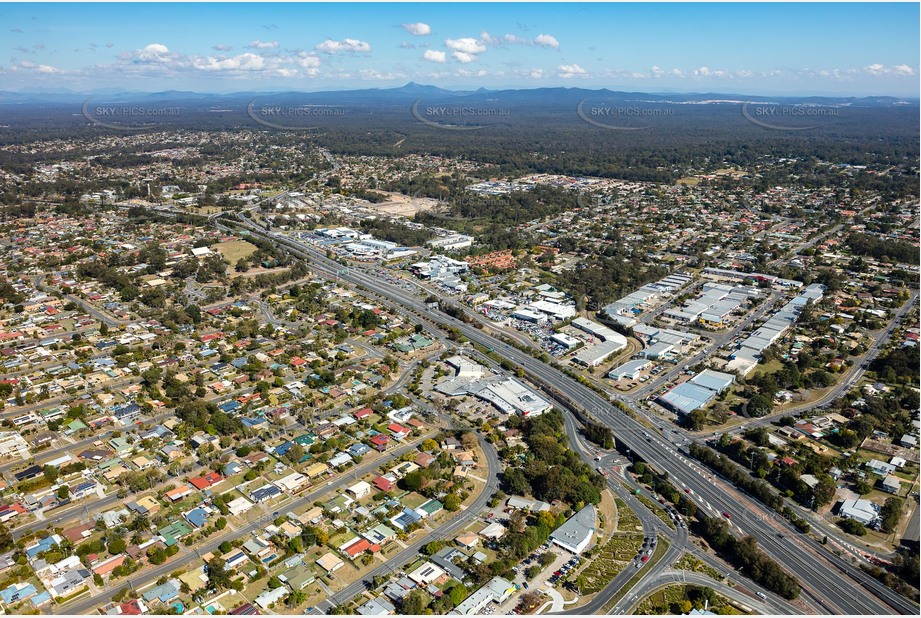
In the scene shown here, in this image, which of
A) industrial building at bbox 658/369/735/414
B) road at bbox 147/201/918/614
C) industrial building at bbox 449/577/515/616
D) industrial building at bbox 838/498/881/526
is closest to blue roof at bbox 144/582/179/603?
industrial building at bbox 449/577/515/616

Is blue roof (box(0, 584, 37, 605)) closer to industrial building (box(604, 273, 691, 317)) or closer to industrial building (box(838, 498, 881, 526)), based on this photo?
industrial building (box(838, 498, 881, 526))

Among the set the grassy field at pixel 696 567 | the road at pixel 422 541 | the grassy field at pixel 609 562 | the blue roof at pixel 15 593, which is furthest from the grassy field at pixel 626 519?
the blue roof at pixel 15 593

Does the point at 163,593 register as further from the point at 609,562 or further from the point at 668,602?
the point at 668,602

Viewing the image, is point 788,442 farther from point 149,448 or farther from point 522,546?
point 149,448

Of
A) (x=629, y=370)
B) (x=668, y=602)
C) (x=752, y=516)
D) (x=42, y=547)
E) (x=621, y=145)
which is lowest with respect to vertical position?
(x=668, y=602)

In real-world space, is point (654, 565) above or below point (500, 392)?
below

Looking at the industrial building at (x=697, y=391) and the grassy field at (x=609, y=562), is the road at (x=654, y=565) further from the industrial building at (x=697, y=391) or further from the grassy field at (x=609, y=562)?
the industrial building at (x=697, y=391)

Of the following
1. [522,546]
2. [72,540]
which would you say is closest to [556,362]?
[522,546]

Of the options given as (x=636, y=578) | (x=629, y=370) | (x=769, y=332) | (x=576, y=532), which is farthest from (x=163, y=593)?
(x=769, y=332)

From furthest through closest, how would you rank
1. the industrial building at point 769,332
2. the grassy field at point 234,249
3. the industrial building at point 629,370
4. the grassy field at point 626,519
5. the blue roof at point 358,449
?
the grassy field at point 234,249, the industrial building at point 769,332, the industrial building at point 629,370, the blue roof at point 358,449, the grassy field at point 626,519
